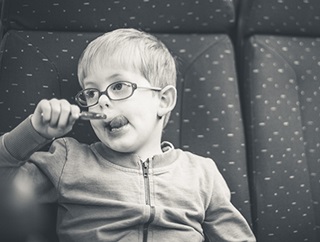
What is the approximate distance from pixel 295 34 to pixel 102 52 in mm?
635

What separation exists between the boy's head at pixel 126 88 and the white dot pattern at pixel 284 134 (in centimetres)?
33

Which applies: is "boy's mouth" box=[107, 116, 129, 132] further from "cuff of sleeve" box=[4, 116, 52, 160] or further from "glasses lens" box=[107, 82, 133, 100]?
"cuff of sleeve" box=[4, 116, 52, 160]

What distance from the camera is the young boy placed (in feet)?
4.01

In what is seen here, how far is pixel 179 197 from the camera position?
4.17ft

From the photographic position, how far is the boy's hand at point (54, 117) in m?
1.10

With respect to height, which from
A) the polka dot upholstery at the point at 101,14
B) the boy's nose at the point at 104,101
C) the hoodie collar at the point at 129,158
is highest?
the polka dot upholstery at the point at 101,14

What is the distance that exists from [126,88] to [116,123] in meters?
0.09

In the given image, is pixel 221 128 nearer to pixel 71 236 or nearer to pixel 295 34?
pixel 295 34

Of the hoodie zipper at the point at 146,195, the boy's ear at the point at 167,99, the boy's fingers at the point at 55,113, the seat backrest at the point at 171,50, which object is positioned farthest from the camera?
the seat backrest at the point at 171,50

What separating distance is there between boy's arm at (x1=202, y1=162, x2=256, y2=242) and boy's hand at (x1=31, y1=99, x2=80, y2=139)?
43 centimetres

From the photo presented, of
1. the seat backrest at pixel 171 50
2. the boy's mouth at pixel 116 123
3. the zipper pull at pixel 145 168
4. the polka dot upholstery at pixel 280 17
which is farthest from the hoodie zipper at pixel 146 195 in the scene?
the polka dot upholstery at pixel 280 17

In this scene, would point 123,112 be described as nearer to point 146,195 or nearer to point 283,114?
point 146,195

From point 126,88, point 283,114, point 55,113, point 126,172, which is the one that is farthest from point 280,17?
point 55,113

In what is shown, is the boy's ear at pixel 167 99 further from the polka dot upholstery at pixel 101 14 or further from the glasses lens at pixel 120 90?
the polka dot upholstery at pixel 101 14
